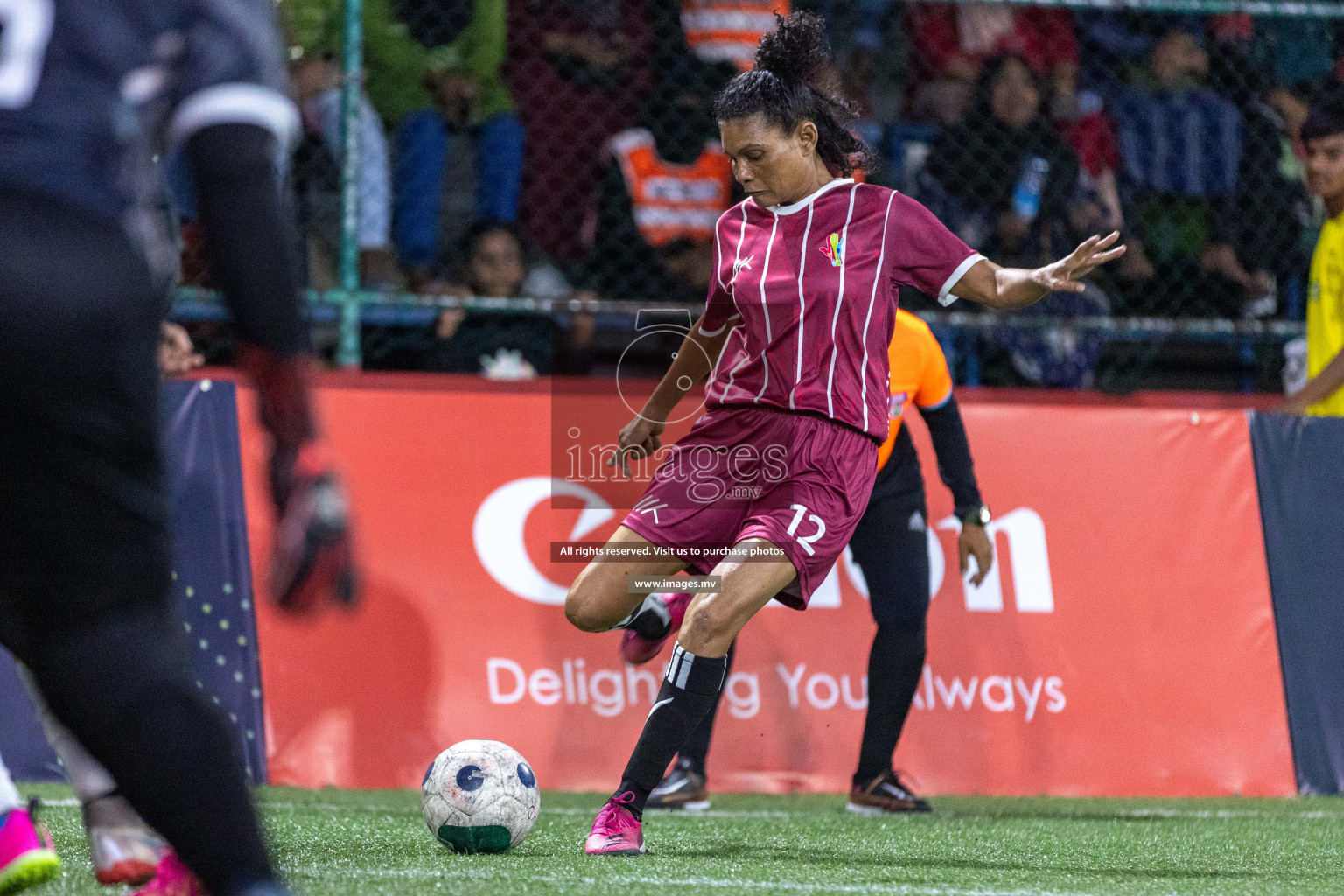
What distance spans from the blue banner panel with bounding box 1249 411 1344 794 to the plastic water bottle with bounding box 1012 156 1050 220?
77.4 inches

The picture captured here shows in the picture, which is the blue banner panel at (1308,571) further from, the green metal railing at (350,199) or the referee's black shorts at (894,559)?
the green metal railing at (350,199)

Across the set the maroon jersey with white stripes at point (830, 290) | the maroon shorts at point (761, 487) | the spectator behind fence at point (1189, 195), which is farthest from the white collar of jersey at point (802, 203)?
the spectator behind fence at point (1189, 195)

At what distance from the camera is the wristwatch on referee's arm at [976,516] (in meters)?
5.31

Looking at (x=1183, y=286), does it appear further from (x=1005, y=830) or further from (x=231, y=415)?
(x=231, y=415)

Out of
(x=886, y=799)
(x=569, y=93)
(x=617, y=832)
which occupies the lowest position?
(x=886, y=799)

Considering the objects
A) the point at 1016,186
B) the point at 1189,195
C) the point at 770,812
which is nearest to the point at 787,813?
the point at 770,812

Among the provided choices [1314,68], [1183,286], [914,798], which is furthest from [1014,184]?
[914,798]

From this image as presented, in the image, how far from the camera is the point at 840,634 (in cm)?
593

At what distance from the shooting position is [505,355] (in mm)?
7027

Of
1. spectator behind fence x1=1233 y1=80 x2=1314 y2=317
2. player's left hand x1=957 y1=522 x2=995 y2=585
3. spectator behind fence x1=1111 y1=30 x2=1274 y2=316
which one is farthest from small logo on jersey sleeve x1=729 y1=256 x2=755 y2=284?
spectator behind fence x1=1233 y1=80 x2=1314 y2=317

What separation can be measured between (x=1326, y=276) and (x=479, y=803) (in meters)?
4.34

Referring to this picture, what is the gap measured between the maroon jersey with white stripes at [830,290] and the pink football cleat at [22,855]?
6.91 ft

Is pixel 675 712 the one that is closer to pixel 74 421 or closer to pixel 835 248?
pixel 835 248

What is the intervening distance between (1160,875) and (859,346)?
1.51 meters
